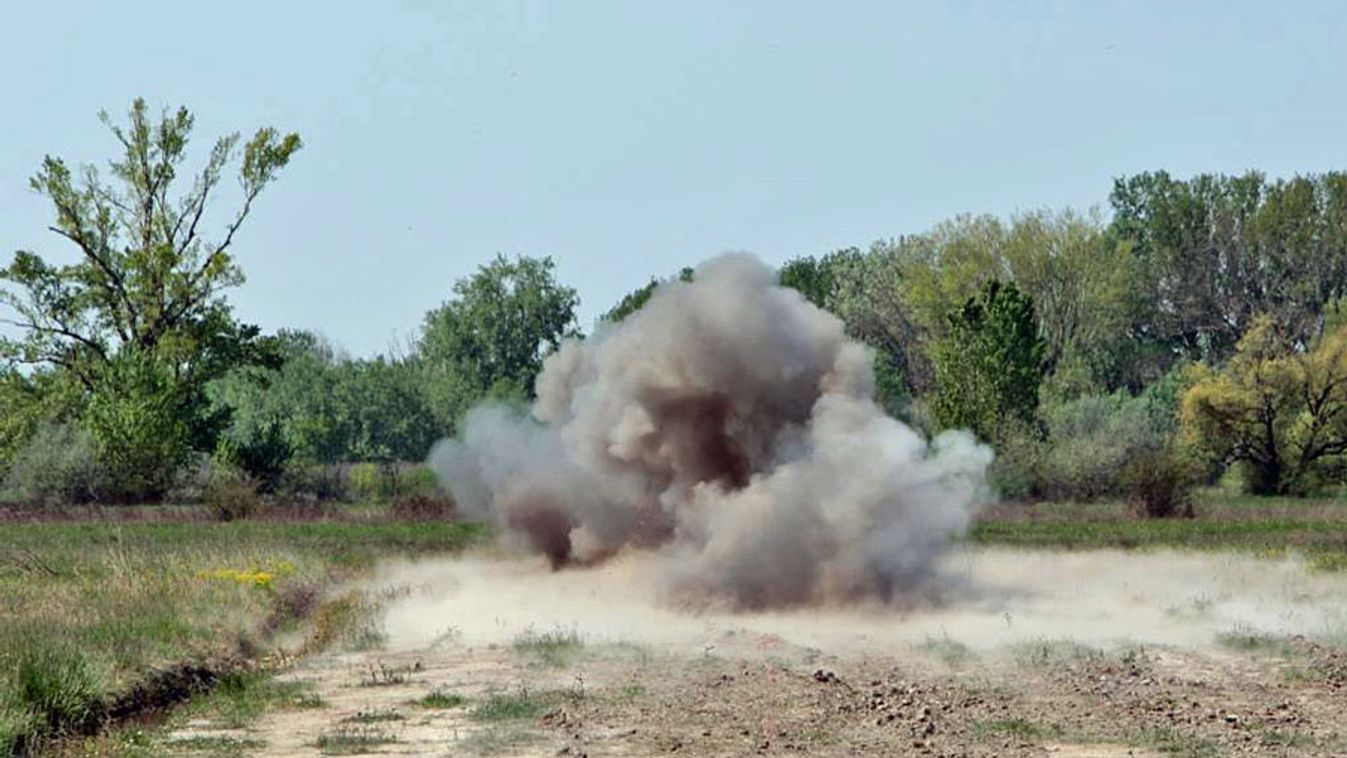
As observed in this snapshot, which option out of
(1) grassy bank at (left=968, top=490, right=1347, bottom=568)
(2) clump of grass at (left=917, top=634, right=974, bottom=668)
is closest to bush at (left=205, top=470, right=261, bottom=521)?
(1) grassy bank at (left=968, top=490, right=1347, bottom=568)

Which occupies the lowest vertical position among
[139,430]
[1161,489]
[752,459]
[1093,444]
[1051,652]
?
[1051,652]

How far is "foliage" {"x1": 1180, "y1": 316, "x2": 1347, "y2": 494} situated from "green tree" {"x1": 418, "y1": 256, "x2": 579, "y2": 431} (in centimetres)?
5754

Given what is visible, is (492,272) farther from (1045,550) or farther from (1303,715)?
(1303,715)

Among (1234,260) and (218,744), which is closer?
(218,744)

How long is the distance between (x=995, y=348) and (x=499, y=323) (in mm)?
58209

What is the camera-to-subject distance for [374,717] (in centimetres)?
2430

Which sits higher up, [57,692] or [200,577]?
[200,577]

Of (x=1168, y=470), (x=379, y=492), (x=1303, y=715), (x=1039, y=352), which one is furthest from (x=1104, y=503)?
(x=1303, y=715)

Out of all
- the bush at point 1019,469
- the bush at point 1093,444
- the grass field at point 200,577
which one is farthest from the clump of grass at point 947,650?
the bush at point 1019,469

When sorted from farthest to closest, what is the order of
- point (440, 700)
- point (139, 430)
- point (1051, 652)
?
point (139, 430)
point (1051, 652)
point (440, 700)

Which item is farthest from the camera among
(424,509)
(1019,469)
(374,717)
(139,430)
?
(139,430)

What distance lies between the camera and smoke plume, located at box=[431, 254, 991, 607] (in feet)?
111

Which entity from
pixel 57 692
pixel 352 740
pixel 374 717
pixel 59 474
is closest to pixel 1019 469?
pixel 59 474

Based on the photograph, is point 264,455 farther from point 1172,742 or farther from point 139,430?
point 1172,742
